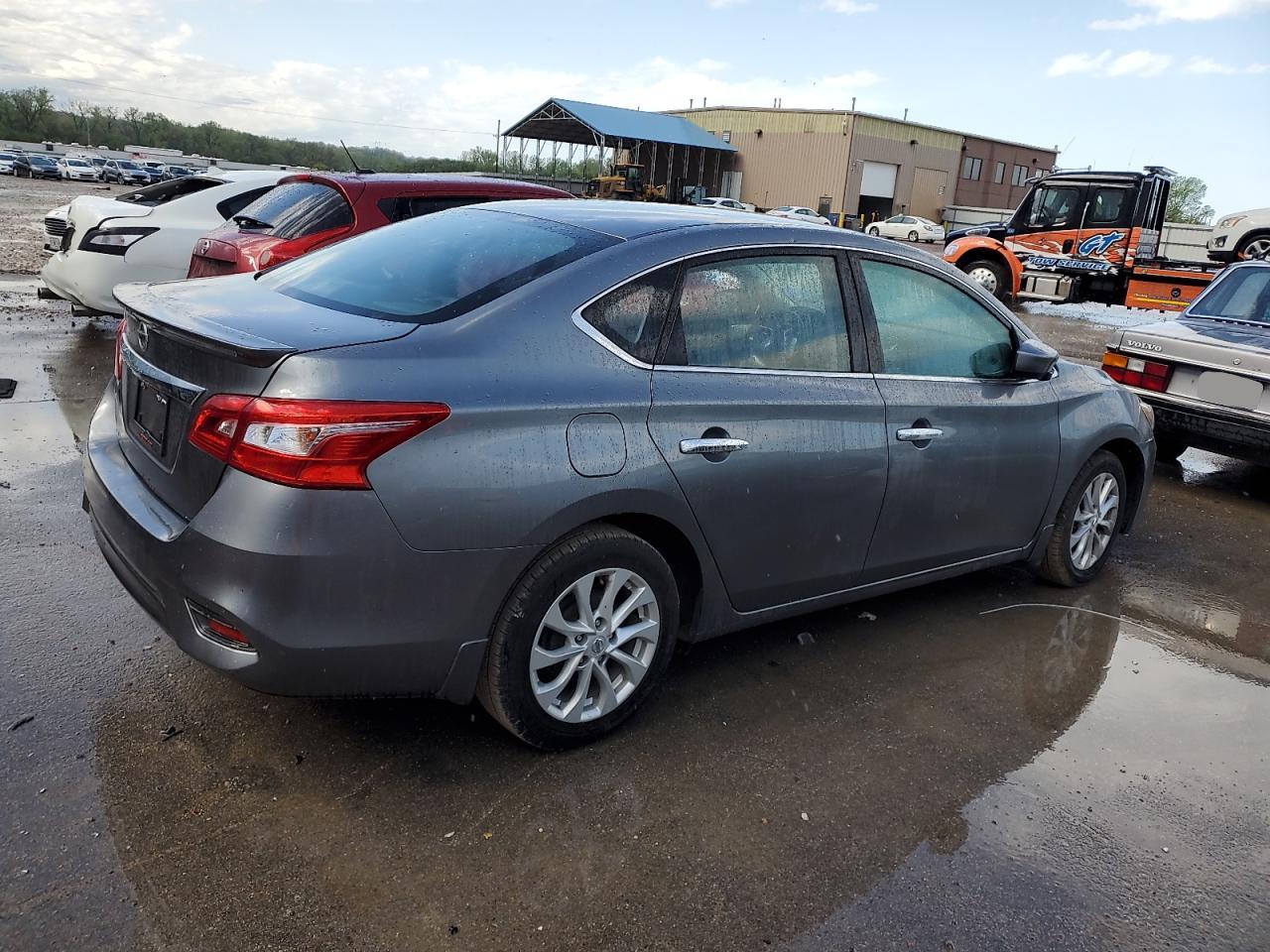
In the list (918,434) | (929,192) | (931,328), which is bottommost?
(918,434)

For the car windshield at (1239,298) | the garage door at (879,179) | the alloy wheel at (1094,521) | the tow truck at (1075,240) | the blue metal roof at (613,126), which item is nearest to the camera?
the alloy wheel at (1094,521)

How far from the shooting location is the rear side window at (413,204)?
6.71 meters

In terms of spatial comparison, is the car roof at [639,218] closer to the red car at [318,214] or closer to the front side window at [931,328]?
the front side window at [931,328]

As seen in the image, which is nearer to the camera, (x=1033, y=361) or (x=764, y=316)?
(x=764, y=316)

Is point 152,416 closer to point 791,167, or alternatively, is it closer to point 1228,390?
point 1228,390

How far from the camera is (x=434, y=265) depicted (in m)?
3.29

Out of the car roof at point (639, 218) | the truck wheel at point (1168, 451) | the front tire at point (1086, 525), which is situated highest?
the car roof at point (639, 218)

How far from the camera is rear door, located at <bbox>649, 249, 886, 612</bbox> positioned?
3.14m

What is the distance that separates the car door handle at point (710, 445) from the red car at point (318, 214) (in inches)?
151

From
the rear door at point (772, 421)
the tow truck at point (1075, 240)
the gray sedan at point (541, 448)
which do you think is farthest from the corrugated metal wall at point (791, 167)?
the rear door at point (772, 421)

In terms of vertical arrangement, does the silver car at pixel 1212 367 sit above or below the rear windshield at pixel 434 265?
below

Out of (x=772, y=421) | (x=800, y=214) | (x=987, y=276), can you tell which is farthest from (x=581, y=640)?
(x=800, y=214)

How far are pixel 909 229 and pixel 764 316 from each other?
50617mm

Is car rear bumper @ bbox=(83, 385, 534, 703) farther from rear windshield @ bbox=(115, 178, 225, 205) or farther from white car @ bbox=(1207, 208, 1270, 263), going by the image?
white car @ bbox=(1207, 208, 1270, 263)
